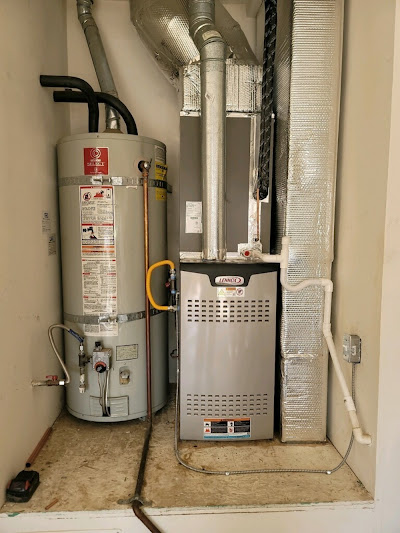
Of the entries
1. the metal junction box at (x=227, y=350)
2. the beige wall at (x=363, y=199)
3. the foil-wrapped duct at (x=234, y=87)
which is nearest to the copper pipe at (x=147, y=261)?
the metal junction box at (x=227, y=350)

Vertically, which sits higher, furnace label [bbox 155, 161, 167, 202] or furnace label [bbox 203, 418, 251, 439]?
furnace label [bbox 155, 161, 167, 202]

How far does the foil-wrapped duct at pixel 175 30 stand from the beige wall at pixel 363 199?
581mm

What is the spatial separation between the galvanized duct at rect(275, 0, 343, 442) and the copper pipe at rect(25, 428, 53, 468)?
4.02ft

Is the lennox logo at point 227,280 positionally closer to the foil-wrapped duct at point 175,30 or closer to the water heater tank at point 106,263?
the water heater tank at point 106,263

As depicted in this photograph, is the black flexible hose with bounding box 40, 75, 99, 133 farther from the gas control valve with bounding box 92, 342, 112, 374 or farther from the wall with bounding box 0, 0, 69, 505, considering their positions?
the gas control valve with bounding box 92, 342, 112, 374

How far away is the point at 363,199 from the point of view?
5.14ft

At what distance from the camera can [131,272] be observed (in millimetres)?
2039

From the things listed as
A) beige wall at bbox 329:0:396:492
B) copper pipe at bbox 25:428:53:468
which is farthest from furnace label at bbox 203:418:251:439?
copper pipe at bbox 25:428:53:468

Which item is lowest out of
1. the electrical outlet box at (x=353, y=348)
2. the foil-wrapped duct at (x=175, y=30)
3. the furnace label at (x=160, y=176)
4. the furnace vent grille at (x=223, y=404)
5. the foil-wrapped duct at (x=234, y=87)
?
the furnace vent grille at (x=223, y=404)

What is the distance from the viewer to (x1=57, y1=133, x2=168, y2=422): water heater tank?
6.45 feet

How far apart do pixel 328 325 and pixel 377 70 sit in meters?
1.10

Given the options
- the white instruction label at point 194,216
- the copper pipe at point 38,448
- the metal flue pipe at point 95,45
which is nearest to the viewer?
the copper pipe at point 38,448

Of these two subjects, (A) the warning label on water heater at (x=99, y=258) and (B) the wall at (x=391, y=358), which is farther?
(A) the warning label on water heater at (x=99, y=258)

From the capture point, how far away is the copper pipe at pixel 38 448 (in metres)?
1.69
